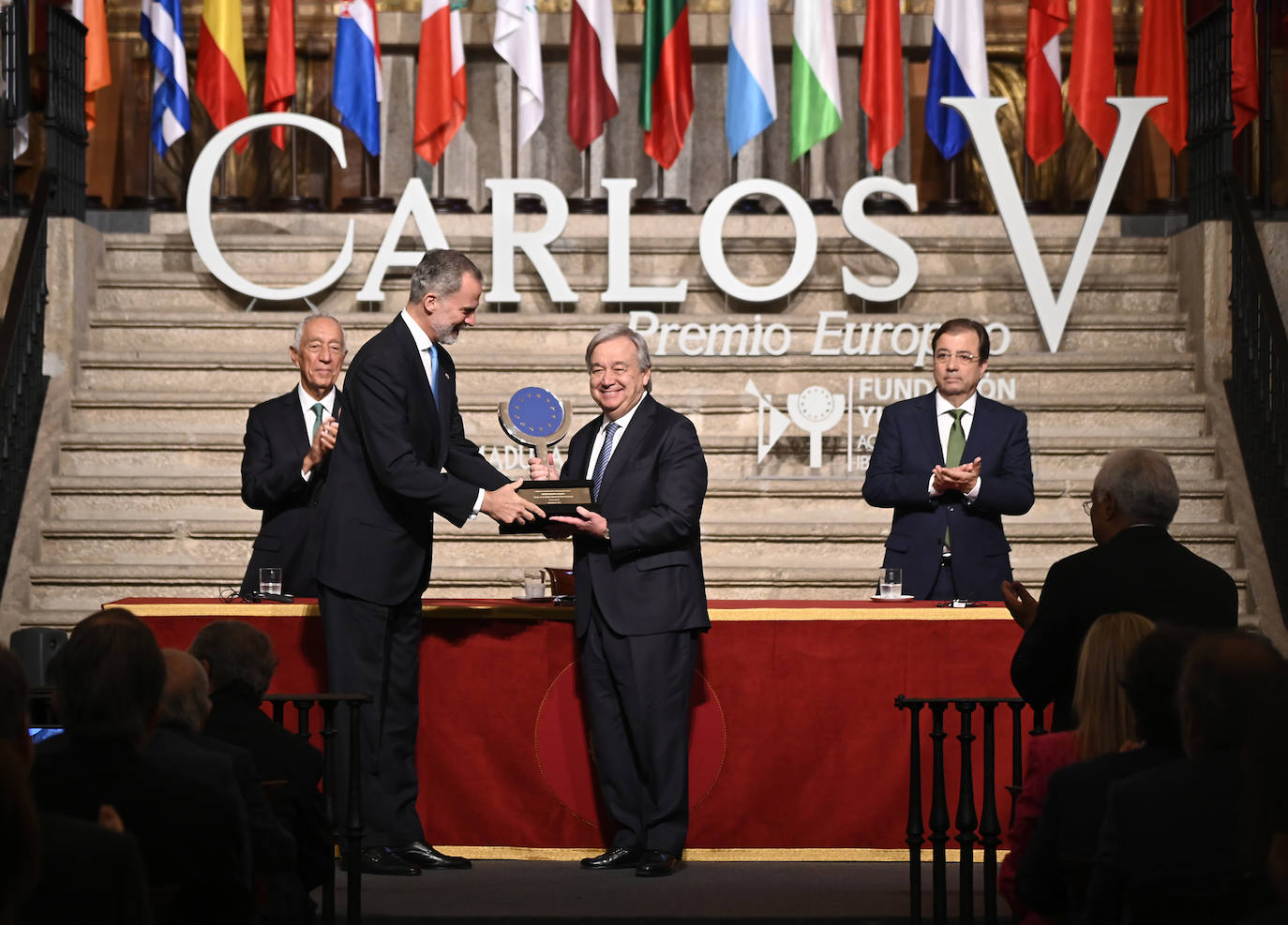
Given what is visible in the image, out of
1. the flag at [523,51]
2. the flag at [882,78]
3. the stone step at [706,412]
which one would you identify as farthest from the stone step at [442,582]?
the flag at [523,51]

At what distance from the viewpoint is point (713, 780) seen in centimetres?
614

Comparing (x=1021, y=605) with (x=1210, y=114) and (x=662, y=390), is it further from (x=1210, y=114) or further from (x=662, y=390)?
(x=1210, y=114)

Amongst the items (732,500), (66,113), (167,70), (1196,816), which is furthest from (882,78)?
(1196,816)

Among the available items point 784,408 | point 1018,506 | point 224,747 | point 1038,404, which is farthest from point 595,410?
point 224,747

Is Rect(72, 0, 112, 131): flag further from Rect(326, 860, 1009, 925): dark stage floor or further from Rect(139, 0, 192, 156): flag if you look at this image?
Rect(326, 860, 1009, 925): dark stage floor

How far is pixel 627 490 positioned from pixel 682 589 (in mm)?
390

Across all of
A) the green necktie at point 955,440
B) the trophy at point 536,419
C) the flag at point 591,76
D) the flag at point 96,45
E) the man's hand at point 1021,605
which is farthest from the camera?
the flag at point 96,45

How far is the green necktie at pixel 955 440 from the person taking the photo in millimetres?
6793

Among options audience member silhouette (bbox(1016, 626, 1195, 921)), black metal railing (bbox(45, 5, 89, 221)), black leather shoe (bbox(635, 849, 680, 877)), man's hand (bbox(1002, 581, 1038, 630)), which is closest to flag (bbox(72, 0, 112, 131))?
black metal railing (bbox(45, 5, 89, 221))

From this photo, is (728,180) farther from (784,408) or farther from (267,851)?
(267,851)

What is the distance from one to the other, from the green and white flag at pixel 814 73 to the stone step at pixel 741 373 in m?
2.22

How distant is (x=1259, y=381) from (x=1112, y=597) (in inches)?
219

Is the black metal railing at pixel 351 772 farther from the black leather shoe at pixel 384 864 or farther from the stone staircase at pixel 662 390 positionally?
the stone staircase at pixel 662 390

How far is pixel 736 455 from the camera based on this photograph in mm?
10219
